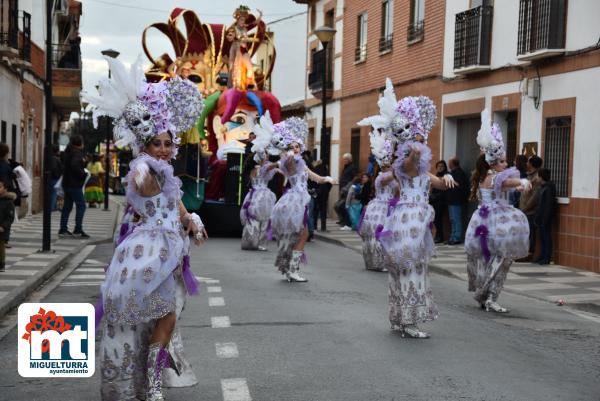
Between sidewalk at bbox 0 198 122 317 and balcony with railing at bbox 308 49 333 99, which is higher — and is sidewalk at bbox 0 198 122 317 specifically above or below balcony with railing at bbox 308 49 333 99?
below

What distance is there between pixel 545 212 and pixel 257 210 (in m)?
5.04

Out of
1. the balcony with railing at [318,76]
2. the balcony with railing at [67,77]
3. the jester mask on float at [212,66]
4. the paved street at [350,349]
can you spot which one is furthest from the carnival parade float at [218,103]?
the balcony with railing at [67,77]

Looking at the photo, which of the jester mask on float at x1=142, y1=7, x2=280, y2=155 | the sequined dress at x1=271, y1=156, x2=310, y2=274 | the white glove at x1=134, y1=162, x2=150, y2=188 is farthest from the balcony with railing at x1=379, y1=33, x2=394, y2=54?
the white glove at x1=134, y1=162, x2=150, y2=188

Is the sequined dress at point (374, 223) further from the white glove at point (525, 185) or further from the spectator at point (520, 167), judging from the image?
the white glove at point (525, 185)

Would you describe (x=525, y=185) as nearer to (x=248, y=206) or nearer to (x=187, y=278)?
(x=187, y=278)

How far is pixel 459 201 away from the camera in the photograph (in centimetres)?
2086

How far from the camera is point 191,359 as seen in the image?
7.64 meters

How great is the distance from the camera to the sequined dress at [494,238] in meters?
10.6

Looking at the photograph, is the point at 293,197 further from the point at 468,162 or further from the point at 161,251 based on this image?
the point at 468,162

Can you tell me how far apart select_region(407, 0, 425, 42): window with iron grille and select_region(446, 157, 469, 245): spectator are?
4941 mm

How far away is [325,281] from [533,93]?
7532 millimetres

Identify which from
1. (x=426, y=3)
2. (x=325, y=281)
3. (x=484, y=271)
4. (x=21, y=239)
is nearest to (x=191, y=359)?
(x=484, y=271)

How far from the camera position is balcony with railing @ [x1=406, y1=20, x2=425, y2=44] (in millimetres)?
24422

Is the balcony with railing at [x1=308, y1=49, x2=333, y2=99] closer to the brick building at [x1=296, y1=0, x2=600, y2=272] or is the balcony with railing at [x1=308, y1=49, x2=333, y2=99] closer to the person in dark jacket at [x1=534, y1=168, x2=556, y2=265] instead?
the brick building at [x1=296, y1=0, x2=600, y2=272]
